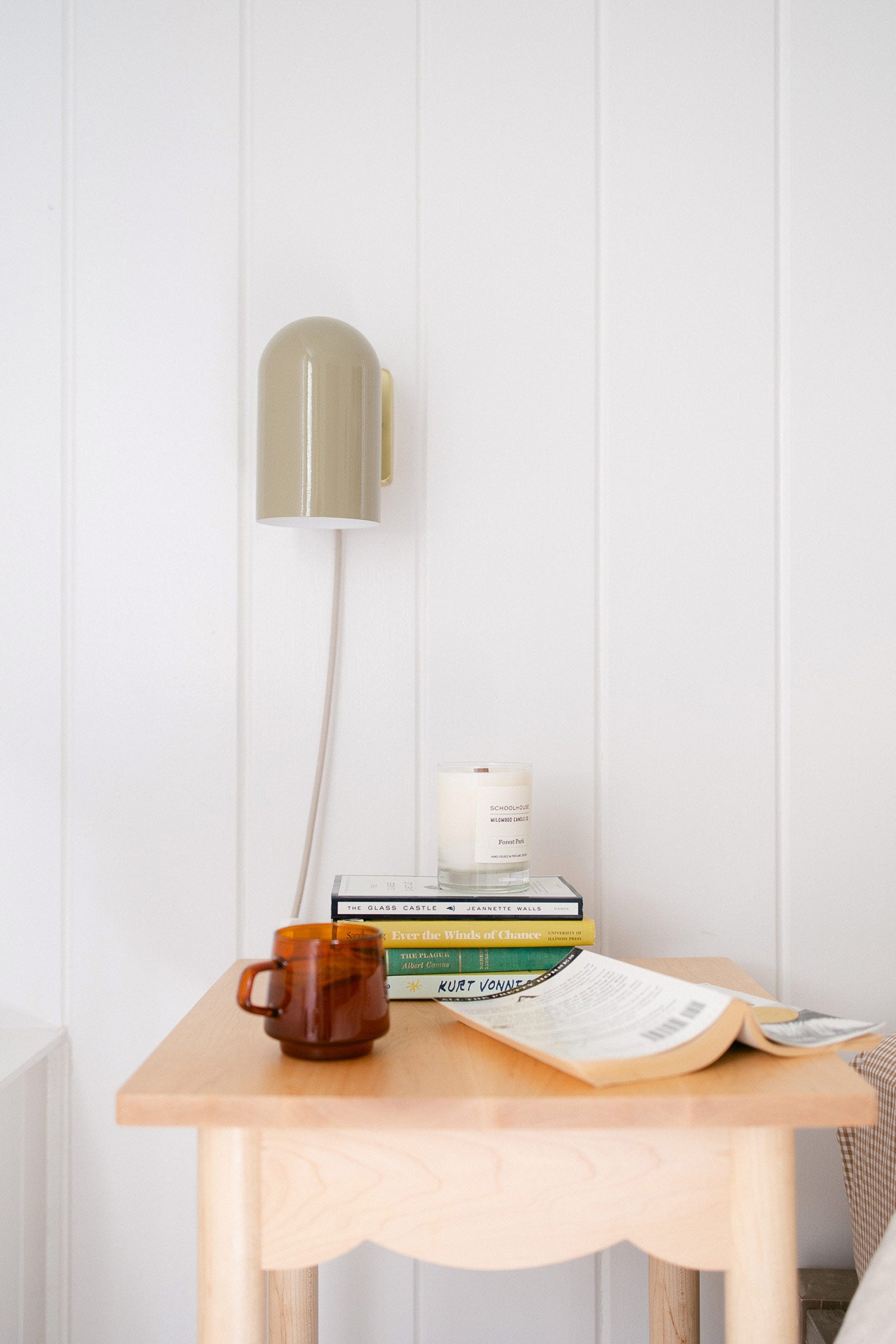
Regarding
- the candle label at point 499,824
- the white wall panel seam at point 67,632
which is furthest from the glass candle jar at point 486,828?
the white wall panel seam at point 67,632

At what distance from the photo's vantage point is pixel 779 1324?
1.97 feet

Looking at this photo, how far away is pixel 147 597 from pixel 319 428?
Answer: 1.00ft

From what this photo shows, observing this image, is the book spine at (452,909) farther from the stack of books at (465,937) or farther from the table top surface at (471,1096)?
the table top surface at (471,1096)

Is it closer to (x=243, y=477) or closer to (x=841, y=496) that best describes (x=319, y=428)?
(x=243, y=477)

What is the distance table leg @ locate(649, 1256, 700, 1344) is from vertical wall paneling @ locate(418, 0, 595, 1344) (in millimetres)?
362

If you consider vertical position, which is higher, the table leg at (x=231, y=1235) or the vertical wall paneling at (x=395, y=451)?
the vertical wall paneling at (x=395, y=451)

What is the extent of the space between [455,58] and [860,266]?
51 cm

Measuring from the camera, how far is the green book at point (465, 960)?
81 centimetres

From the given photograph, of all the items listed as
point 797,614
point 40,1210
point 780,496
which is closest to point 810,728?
point 797,614

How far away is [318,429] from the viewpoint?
35.7 inches

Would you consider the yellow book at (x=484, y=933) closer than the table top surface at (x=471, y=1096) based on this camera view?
No

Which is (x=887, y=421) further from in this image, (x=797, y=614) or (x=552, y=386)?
(x=552, y=386)

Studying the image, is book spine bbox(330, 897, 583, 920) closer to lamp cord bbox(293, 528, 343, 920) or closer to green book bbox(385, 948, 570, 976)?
green book bbox(385, 948, 570, 976)

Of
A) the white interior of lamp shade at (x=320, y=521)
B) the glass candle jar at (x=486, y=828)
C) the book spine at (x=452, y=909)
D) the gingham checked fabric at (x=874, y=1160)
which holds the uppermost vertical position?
the white interior of lamp shade at (x=320, y=521)
